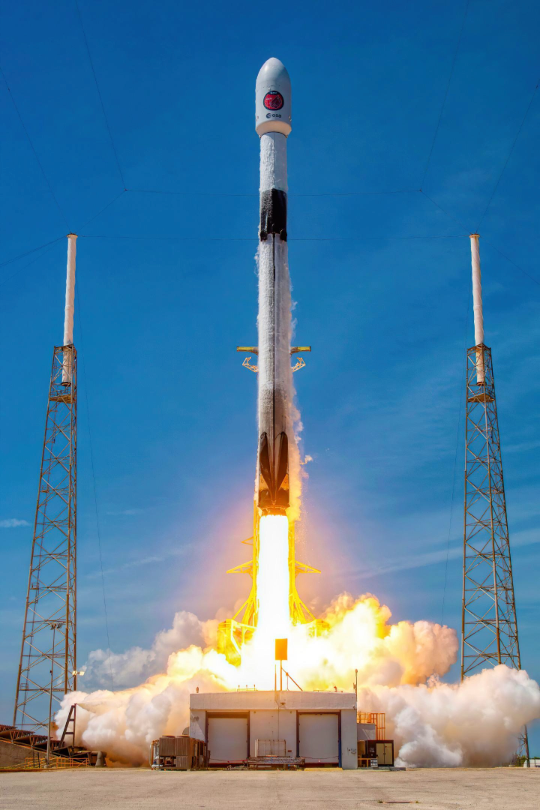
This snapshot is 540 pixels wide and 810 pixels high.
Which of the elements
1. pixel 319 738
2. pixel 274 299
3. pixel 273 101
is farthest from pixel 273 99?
pixel 319 738

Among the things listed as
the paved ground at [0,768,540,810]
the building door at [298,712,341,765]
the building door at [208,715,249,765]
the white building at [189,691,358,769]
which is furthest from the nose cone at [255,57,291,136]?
the paved ground at [0,768,540,810]

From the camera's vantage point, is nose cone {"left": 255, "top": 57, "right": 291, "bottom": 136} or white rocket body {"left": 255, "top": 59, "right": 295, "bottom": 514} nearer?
white rocket body {"left": 255, "top": 59, "right": 295, "bottom": 514}

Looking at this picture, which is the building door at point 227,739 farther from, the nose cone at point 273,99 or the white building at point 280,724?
the nose cone at point 273,99

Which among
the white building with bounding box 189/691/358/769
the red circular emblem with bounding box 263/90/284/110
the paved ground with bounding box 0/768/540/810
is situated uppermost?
the red circular emblem with bounding box 263/90/284/110

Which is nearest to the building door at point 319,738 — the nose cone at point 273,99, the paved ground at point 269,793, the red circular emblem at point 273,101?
the paved ground at point 269,793

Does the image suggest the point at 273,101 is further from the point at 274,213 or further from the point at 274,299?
the point at 274,299

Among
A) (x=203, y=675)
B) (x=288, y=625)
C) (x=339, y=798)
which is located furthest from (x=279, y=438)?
(x=339, y=798)

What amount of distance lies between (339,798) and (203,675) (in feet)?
103

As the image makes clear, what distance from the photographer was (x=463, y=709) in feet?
189

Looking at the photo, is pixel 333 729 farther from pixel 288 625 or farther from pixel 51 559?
pixel 51 559

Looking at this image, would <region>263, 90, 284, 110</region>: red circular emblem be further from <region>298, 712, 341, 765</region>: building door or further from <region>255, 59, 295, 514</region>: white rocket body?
<region>298, 712, 341, 765</region>: building door

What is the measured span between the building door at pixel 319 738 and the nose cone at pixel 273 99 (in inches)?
1449

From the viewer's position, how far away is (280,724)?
178 feet

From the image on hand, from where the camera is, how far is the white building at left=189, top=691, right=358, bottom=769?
53531mm
